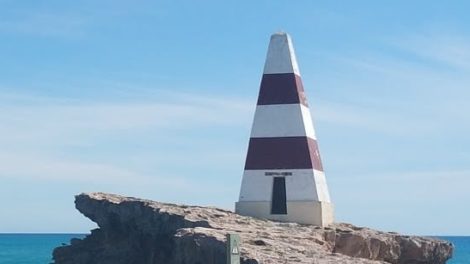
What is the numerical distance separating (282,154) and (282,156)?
5 cm

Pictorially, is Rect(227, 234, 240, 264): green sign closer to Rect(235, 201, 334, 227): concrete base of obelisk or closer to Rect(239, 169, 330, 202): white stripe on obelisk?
Rect(235, 201, 334, 227): concrete base of obelisk

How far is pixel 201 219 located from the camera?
2228 centimetres

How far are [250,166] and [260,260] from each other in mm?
7235

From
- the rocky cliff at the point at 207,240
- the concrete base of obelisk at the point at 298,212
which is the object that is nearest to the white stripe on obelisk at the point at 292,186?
the concrete base of obelisk at the point at 298,212

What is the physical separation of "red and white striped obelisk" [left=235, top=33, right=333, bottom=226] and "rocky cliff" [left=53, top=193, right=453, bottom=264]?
2.75 ft

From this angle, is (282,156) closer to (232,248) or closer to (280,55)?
(280,55)

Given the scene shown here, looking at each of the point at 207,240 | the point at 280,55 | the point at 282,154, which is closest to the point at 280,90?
the point at 280,55

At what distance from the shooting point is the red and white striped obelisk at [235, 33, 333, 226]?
81.1 ft

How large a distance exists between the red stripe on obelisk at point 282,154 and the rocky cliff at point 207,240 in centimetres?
163

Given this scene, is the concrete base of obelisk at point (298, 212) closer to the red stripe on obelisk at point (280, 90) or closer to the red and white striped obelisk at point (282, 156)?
the red and white striped obelisk at point (282, 156)

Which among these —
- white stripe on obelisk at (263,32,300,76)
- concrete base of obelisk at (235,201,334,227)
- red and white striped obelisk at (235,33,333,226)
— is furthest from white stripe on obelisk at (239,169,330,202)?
white stripe on obelisk at (263,32,300,76)

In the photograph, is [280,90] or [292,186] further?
[280,90]

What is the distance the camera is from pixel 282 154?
81.9ft

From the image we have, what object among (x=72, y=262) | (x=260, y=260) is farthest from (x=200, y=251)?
(x=72, y=262)
